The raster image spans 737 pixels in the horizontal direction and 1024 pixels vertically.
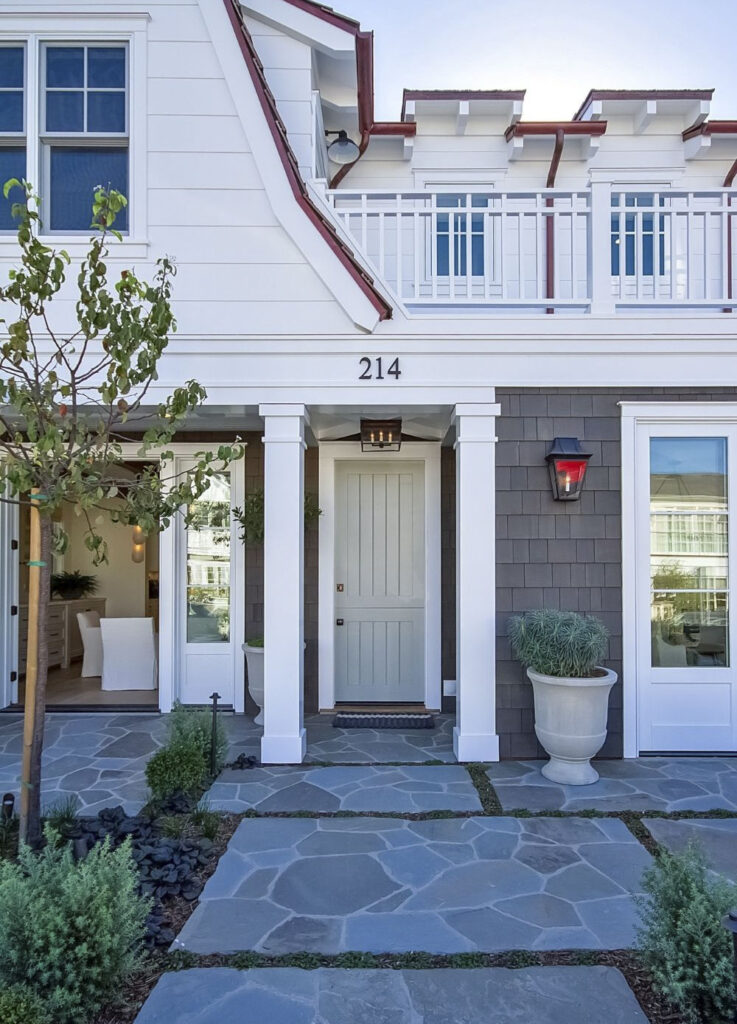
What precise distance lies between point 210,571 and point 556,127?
5229 millimetres

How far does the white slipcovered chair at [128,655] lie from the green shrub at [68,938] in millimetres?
4517

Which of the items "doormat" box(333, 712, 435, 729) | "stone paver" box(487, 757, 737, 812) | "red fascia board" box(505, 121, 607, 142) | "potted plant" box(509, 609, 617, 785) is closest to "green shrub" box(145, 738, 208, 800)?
"doormat" box(333, 712, 435, 729)

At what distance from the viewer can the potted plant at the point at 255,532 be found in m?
5.41

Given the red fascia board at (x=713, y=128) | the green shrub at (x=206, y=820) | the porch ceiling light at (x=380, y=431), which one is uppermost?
the red fascia board at (x=713, y=128)

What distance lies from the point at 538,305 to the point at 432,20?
6803 millimetres

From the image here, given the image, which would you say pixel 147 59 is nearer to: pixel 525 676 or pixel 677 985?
Answer: pixel 525 676

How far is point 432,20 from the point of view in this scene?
9.12 m

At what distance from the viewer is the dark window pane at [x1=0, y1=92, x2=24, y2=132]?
4.68 m

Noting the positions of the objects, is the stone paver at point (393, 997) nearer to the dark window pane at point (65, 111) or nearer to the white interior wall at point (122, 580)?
the dark window pane at point (65, 111)

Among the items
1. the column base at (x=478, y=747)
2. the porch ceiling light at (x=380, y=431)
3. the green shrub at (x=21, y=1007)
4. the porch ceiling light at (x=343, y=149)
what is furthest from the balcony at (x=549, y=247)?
the green shrub at (x=21, y=1007)

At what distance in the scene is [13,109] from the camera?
15.4 ft

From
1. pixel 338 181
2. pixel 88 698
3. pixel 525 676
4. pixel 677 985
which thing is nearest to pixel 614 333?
pixel 525 676

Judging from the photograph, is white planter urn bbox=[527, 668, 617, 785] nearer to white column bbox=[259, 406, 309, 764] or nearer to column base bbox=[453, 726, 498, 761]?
column base bbox=[453, 726, 498, 761]

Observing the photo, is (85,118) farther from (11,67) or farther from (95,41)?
(11,67)
